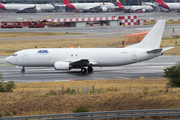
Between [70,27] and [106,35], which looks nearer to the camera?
[106,35]

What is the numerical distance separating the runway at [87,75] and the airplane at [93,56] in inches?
51.2

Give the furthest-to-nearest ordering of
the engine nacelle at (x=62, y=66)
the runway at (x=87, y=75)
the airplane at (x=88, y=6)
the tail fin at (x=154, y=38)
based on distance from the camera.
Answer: the airplane at (x=88, y=6) → the tail fin at (x=154, y=38) → the engine nacelle at (x=62, y=66) → the runway at (x=87, y=75)

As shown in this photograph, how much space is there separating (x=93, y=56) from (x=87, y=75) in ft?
10.3

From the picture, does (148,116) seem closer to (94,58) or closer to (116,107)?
(116,107)

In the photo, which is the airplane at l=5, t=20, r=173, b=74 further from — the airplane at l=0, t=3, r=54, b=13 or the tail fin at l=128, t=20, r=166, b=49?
the airplane at l=0, t=3, r=54, b=13

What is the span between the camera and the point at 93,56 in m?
42.3

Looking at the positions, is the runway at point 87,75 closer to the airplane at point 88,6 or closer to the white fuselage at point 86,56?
the white fuselage at point 86,56

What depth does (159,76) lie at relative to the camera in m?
38.8

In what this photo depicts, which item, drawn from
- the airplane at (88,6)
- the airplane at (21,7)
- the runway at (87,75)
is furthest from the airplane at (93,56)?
the airplane at (88,6)

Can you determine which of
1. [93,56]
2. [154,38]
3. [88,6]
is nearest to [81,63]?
[93,56]

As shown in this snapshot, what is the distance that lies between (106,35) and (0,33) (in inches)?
1259

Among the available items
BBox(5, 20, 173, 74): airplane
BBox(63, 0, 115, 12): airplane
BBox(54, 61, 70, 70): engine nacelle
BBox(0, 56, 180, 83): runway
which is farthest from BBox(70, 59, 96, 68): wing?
BBox(63, 0, 115, 12): airplane

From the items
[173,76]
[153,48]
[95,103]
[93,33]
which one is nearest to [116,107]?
[95,103]

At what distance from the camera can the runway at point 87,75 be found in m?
38.8
